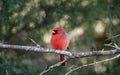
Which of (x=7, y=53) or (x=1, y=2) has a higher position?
(x=1, y=2)

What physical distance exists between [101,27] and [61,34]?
38.1 inches

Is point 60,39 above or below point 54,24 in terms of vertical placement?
below

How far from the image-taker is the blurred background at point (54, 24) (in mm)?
4910

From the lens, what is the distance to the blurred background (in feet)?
16.1

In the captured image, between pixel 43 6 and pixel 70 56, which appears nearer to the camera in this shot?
pixel 70 56

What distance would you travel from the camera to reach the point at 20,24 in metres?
5.00

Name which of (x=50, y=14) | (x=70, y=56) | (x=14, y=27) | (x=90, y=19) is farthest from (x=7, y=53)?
(x=70, y=56)

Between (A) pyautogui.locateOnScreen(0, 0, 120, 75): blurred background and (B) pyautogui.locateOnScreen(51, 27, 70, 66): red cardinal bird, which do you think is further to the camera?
(A) pyautogui.locateOnScreen(0, 0, 120, 75): blurred background

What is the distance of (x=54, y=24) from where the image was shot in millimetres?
5094

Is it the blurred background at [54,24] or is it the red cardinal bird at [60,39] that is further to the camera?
the blurred background at [54,24]

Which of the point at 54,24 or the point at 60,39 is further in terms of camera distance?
the point at 54,24

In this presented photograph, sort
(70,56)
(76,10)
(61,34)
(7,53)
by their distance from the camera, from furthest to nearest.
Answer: (76,10) → (7,53) → (61,34) → (70,56)

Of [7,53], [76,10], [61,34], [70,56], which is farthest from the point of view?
[76,10]

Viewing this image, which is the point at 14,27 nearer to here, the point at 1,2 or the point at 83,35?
the point at 1,2
